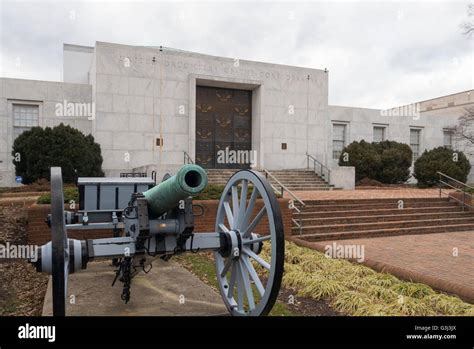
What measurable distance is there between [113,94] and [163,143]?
302 centimetres

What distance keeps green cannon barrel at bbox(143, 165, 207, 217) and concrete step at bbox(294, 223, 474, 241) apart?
6.00 meters

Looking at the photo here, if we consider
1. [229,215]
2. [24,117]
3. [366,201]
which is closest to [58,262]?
[229,215]

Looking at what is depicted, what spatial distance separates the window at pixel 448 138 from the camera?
2878 cm

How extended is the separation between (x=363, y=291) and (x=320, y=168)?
15.5 m

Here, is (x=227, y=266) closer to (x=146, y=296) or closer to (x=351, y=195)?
(x=146, y=296)

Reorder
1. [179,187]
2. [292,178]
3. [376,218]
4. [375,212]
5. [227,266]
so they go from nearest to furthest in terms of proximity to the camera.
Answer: [179,187] < [227,266] < [376,218] < [375,212] < [292,178]

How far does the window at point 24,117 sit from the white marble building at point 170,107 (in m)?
0.04

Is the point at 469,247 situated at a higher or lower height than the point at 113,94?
lower

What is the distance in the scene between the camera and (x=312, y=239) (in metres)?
9.27

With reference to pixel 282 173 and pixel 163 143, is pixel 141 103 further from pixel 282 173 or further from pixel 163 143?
pixel 282 173

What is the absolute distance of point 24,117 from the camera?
58.6ft

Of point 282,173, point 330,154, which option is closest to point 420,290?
point 282,173

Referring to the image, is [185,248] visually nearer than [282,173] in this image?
Yes
